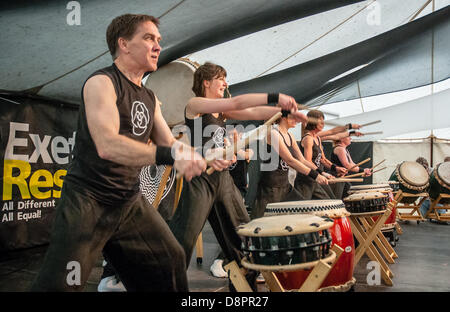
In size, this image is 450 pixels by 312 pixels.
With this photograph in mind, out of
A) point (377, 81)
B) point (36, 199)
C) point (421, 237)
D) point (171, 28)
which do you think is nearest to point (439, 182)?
point (421, 237)

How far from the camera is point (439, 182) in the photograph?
25.1ft

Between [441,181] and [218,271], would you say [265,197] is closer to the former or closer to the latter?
[218,271]

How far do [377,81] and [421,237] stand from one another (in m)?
2.49

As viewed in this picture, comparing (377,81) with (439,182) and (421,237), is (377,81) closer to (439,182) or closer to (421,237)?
(421,237)

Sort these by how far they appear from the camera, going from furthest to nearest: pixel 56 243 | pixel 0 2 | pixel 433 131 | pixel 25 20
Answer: pixel 433 131 < pixel 25 20 < pixel 0 2 < pixel 56 243

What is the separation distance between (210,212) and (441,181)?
21.9 ft

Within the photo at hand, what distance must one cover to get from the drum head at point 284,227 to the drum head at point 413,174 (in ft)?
19.0

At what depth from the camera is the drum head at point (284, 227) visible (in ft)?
5.82

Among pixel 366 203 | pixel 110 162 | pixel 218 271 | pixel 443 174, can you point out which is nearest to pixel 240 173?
pixel 218 271

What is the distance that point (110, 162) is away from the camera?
1517 mm

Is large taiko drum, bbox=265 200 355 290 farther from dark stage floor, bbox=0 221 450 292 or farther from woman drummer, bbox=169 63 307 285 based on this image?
dark stage floor, bbox=0 221 450 292

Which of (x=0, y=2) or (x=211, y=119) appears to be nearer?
(x=0, y=2)

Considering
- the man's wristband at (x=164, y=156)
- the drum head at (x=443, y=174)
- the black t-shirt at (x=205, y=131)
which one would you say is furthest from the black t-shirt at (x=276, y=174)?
the drum head at (x=443, y=174)

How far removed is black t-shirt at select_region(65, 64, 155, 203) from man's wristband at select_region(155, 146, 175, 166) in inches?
10.3
